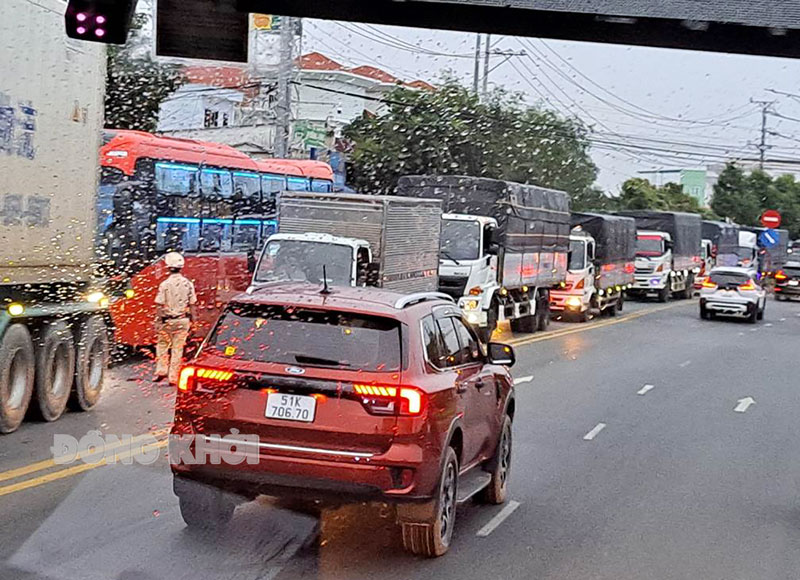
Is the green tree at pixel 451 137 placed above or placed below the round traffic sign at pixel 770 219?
above

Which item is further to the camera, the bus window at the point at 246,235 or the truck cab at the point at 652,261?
the truck cab at the point at 652,261

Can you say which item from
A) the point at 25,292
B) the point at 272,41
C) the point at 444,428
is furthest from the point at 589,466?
the point at 272,41

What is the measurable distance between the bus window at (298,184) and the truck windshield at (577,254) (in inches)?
298

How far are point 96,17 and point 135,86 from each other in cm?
1985

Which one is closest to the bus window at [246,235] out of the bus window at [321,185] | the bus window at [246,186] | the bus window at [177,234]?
the bus window at [246,186]

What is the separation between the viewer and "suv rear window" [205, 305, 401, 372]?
710 centimetres

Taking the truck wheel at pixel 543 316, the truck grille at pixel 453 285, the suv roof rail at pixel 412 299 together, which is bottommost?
the truck wheel at pixel 543 316

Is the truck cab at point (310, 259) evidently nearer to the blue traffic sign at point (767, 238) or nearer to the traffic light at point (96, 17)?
the traffic light at point (96, 17)

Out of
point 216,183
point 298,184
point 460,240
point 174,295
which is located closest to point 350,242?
point 174,295

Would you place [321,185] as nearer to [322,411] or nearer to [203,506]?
[203,506]

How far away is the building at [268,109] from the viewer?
123ft

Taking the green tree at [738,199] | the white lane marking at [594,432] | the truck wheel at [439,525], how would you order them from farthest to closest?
the green tree at [738,199], the white lane marking at [594,432], the truck wheel at [439,525]

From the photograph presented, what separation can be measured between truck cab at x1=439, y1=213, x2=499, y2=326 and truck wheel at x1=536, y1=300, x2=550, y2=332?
14.3ft

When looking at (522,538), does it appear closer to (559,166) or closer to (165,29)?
(165,29)
